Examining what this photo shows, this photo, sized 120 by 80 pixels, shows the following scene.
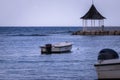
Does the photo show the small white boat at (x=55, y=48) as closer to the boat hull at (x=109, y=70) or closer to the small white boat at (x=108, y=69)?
the small white boat at (x=108, y=69)

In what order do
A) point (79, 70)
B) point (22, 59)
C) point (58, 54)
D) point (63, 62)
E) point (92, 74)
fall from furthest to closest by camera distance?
1. point (58, 54)
2. point (22, 59)
3. point (63, 62)
4. point (79, 70)
5. point (92, 74)

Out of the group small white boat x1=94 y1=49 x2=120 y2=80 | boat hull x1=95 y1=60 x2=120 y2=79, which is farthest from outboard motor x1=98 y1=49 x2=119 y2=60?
boat hull x1=95 y1=60 x2=120 y2=79

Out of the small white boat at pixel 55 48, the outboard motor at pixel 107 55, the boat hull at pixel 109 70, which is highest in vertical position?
the outboard motor at pixel 107 55

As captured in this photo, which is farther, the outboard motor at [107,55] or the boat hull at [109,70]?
the outboard motor at [107,55]

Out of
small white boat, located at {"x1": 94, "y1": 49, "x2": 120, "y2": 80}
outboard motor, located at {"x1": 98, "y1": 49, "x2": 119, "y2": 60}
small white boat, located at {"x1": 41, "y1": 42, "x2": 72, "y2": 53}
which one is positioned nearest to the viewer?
small white boat, located at {"x1": 94, "y1": 49, "x2": 120, "y2": 80}

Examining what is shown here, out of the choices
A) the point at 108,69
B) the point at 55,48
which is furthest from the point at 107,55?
the point at 55,48

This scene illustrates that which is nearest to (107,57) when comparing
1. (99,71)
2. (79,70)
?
(99,71)

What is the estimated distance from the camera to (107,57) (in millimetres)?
36906

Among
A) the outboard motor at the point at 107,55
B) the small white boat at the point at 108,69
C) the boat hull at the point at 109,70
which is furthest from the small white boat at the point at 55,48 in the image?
the boat hull at the point at 109,70

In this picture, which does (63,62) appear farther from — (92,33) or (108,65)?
(92,33)

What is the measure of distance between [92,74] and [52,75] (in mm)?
2489

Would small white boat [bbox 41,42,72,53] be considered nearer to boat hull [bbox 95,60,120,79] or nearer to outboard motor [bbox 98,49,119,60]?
outboard motor [bbox 98,49,119,60]

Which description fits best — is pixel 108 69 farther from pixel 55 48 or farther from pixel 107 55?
pixel 55 48

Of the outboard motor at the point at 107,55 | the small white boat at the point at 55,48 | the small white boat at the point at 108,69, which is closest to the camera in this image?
the small white boat at the point at 108,69
